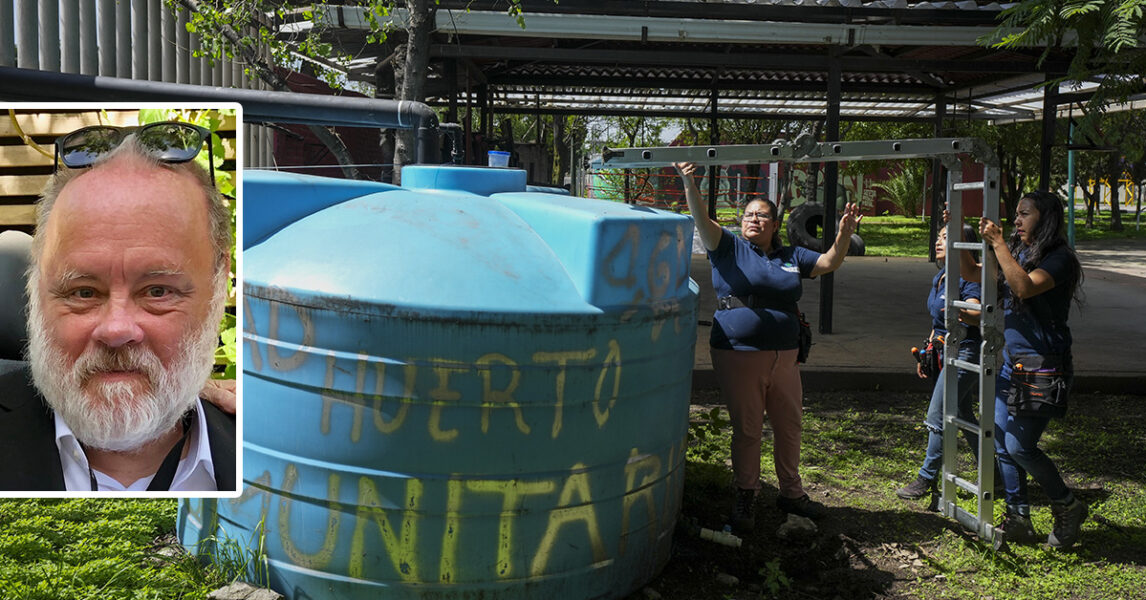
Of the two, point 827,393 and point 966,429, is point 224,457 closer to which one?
point 966,429

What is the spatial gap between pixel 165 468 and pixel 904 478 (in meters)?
5.77

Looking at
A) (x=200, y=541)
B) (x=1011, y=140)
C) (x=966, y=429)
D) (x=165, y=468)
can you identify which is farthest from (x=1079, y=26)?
(x=1011, y=140)

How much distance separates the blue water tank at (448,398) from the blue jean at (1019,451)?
196cm

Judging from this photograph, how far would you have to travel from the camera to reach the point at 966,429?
17.3ft

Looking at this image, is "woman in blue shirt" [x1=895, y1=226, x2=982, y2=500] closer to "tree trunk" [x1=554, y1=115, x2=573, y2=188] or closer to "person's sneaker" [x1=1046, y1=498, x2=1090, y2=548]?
"person's sneaker" [x1=1046, y1=498, x2=1090, y2=548]

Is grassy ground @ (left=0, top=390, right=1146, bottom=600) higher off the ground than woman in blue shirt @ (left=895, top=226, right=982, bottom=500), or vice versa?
woman in blue shirt @ (left=895, top=226, right=982, bottom=500)

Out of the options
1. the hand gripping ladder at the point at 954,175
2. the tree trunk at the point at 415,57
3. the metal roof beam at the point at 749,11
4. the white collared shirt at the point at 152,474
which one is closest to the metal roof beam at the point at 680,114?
the metal roof beam at the point at 749,11

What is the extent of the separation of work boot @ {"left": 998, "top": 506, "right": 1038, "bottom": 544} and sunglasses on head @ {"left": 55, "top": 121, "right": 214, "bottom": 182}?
4889mm

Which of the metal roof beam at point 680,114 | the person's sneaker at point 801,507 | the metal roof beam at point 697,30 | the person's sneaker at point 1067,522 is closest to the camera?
the person's sneaker at point 1067,522

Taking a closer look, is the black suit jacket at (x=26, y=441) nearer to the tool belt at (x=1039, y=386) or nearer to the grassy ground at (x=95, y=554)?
the grassy ground at (x=95, y=554)

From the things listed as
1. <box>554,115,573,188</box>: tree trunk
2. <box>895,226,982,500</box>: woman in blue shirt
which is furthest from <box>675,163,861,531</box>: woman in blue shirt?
<box>554,115,573,188</box>: tree trunk

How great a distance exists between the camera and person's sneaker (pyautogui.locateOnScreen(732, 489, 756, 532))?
5.34 metres

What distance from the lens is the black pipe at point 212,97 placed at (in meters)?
1.33

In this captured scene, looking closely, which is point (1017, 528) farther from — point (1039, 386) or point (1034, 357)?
point (1034, 357)
